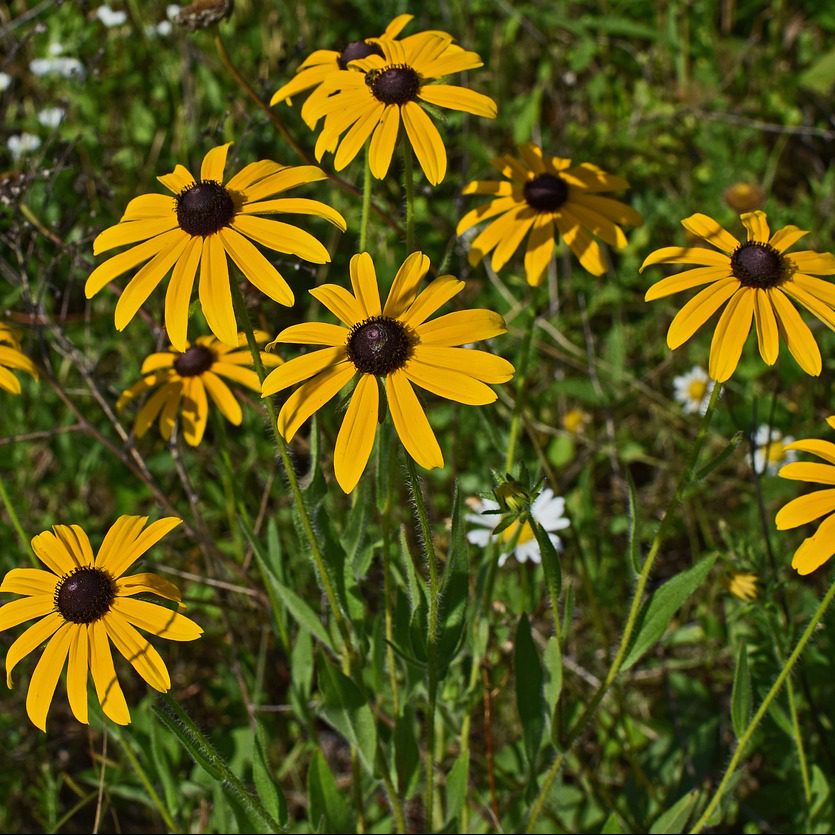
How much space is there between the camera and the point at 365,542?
2.54m

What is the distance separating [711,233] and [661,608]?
2.79 ft

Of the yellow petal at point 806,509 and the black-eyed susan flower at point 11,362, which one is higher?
the yellow petal at point 806,509

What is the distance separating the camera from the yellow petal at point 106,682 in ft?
5.75

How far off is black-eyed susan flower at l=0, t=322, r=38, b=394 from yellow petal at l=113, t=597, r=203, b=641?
0.52 metres

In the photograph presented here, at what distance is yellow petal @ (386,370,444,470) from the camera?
1.61 meters

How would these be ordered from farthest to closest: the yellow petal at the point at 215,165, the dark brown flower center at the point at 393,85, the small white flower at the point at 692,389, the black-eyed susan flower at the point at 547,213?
the small white flower at the point at 692,389 < the black-eyed susan flower at the point at 547,213 < the dark brown flower center at the point at 393,85 < the yellow petal at the point at 215,165

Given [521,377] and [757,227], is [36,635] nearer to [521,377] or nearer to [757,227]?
[521,377]

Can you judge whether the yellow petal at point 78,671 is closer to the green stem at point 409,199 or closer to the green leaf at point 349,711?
the green leaf at point 349,711

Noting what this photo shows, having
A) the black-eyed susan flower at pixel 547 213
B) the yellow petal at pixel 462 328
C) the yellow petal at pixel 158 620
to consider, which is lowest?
the yellow petal at pixel 158 620

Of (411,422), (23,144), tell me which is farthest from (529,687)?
(23,144)

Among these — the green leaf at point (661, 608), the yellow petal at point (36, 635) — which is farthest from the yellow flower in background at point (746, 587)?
the yellow petal at point (36, 635)

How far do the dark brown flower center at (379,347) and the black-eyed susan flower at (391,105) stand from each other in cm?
34

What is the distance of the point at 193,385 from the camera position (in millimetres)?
2564

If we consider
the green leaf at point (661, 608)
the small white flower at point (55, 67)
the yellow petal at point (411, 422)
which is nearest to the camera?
the yellow petal at point (411, 422)
